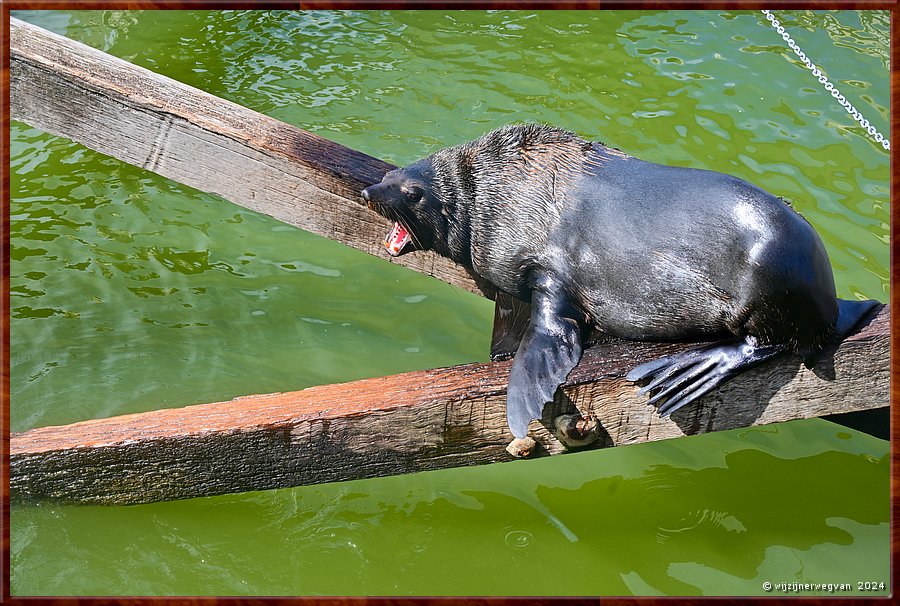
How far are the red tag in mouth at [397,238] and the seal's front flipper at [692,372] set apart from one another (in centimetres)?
117

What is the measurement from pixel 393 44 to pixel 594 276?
14.6 feet

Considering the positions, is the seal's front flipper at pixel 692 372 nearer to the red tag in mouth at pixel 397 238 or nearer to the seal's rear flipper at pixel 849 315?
the seal's rear flipper at pixel 849 315

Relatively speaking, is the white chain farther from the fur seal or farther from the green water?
the green water

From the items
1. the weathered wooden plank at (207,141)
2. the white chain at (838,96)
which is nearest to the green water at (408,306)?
the weathered wooden plank at (207,141)

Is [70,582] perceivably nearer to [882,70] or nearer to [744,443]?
[744,443]

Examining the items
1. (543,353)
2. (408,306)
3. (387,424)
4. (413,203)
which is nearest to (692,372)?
(543,353)

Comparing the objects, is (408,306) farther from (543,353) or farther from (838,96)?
(838,96)

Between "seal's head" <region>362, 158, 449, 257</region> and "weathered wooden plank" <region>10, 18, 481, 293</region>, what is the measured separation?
159mm

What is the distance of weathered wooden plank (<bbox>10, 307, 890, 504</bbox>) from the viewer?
8.80 ft

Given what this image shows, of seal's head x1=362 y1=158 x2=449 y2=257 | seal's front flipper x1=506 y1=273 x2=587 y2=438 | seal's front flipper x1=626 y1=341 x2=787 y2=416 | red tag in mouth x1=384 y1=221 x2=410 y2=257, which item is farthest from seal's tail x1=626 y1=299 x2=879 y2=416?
red tag in mouth x1=384 y1=221 x2=410 y2=257

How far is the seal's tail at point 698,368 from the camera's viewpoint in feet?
8.77

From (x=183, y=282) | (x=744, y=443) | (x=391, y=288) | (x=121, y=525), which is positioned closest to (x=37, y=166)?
(x=183, y=282)

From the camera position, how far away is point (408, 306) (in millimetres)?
4797

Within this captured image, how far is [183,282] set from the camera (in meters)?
4.87
